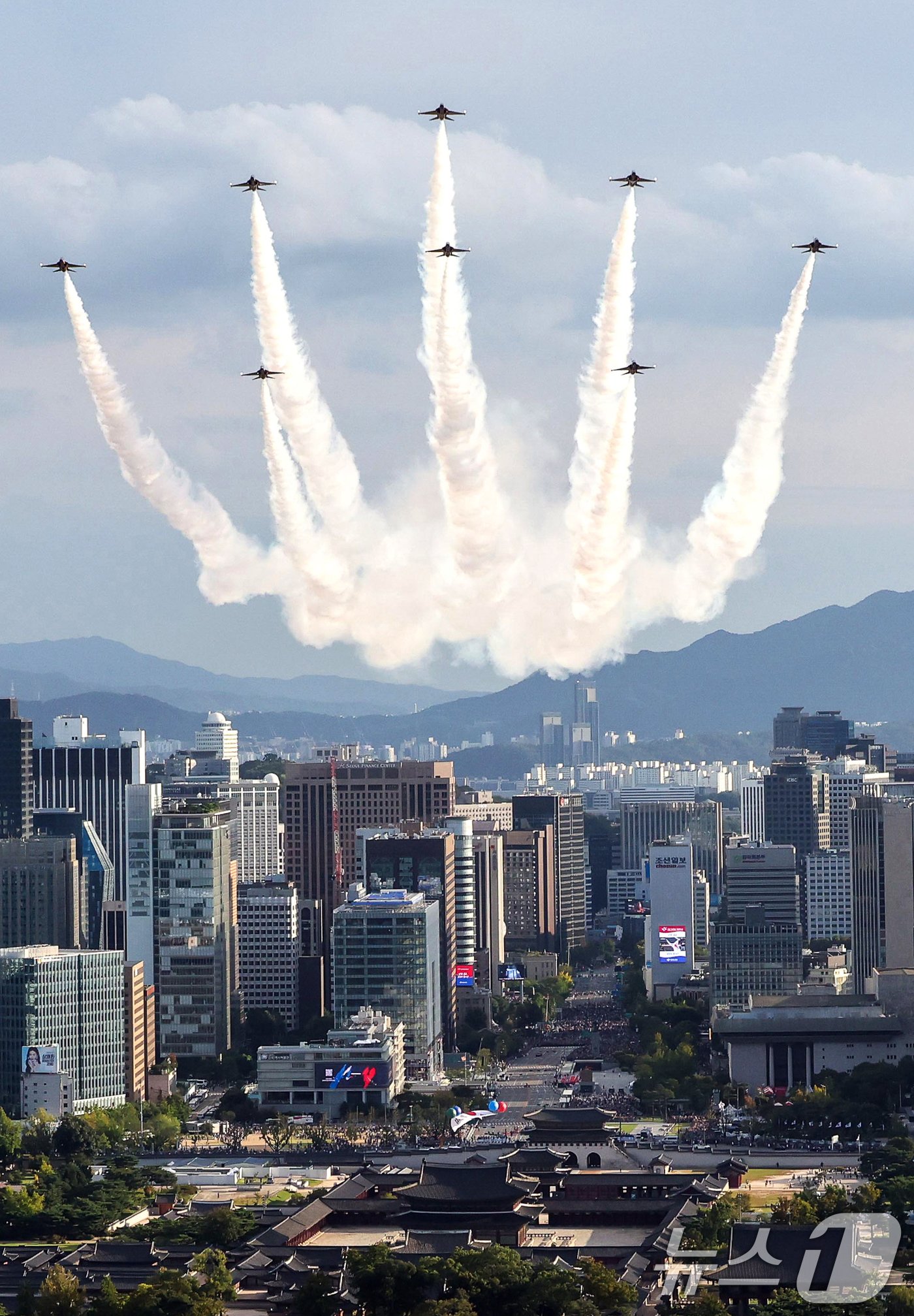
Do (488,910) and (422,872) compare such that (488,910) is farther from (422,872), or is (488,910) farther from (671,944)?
(422,872)

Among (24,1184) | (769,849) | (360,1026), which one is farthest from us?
(769,849)

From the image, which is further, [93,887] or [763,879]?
[763,879]

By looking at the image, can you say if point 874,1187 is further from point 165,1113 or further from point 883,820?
point 883,820

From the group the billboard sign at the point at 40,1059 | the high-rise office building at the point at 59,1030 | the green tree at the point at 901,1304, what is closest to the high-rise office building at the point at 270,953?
the high-rise office building at the point at 59,1030

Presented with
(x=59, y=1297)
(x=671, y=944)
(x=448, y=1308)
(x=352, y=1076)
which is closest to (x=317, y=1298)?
(x=448, y=1308)

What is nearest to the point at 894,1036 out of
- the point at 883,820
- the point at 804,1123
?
the point at 804,1123
